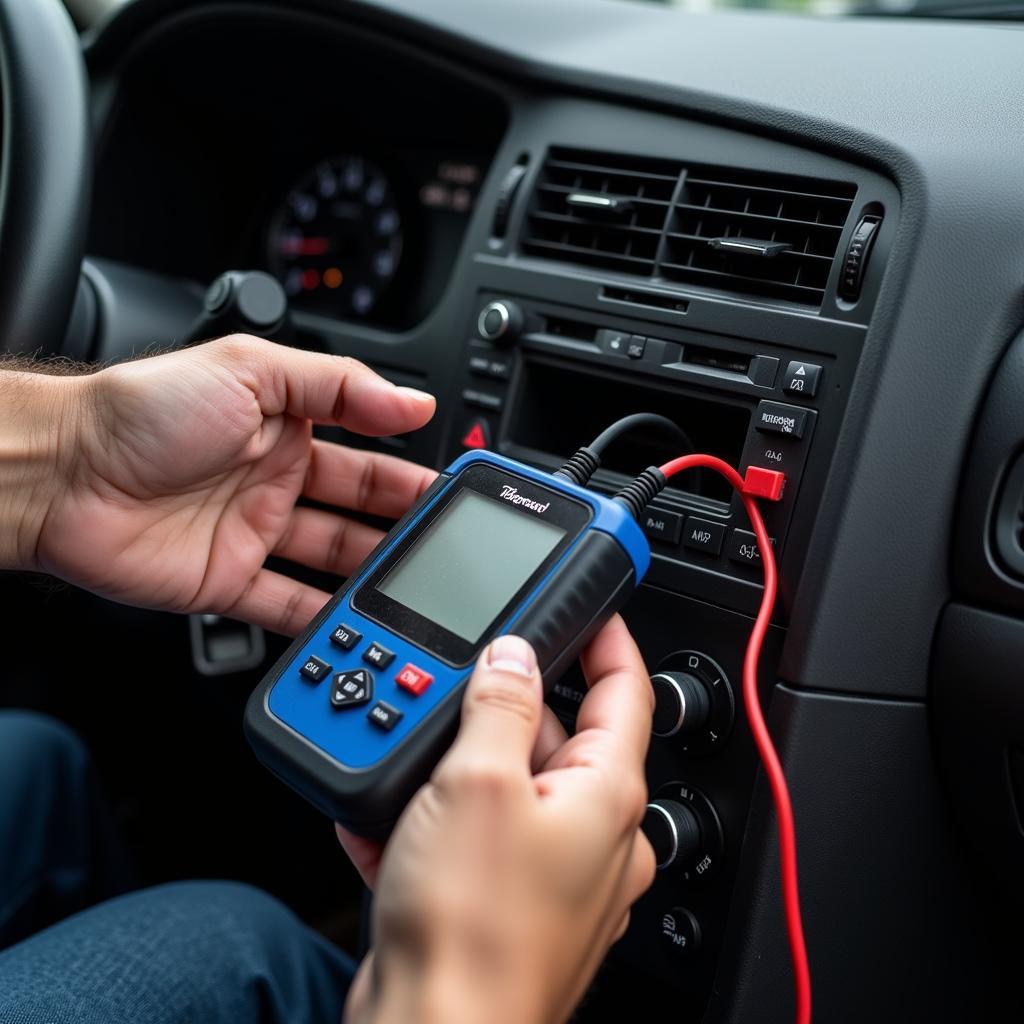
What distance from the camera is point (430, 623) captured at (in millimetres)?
890

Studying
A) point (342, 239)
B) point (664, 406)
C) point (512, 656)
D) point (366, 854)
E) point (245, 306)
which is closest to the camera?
point (512, 656)

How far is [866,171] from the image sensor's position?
3.18 feet

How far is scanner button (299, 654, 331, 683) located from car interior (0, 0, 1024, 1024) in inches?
10.9

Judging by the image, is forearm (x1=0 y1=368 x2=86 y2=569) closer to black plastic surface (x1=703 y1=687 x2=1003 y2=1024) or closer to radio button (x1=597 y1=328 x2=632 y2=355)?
radio button (x1=597 y1=328 x2=632 y2=355)

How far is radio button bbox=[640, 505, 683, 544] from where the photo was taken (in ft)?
3.28

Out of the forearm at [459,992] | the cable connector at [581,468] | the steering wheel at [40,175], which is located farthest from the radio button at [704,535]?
the steering wheel at [40,175]

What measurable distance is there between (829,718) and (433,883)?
0.40 meters

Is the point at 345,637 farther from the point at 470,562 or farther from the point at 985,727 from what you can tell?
the point at 985,727

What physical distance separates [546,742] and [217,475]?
422 mm

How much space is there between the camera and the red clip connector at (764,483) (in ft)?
3.06

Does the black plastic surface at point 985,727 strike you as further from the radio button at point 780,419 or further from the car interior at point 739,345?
the radio button at point 780,419

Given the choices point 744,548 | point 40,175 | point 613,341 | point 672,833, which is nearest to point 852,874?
point 672,833

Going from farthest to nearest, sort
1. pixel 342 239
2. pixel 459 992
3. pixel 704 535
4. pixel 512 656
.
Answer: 1. pixel 342 239
2. pixel 704 535
3. pixel 512 656
4. pixel 459 992

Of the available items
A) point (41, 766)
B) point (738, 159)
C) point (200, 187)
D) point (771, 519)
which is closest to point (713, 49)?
point (738, 159)
